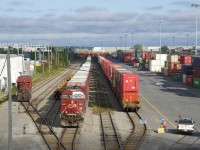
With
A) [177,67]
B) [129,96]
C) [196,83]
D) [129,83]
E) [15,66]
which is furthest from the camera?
[177,67]

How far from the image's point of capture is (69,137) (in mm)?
32031

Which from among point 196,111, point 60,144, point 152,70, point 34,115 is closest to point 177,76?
point 152,70

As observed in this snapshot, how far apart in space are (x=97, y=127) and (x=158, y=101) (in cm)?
2011

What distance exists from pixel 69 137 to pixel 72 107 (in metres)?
3.29

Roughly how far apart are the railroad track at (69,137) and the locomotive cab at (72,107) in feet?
2.25

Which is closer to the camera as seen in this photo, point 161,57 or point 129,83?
point 129,83

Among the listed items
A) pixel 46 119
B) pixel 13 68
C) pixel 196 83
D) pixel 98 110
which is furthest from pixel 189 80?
pixel 46 119

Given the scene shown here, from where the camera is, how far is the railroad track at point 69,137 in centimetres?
2898

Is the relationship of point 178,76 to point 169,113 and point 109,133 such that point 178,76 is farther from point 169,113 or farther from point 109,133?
point 109,133

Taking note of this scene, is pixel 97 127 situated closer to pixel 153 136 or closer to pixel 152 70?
pixel 153 136

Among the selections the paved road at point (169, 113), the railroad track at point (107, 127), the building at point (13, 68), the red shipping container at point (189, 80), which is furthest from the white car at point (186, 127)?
the red shipping container at point (189, 80)

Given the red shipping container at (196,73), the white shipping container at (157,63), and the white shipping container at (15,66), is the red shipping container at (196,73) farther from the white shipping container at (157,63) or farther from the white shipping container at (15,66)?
the white shipping container at (157,63)

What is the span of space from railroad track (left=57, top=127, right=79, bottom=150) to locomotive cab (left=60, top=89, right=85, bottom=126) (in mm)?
687

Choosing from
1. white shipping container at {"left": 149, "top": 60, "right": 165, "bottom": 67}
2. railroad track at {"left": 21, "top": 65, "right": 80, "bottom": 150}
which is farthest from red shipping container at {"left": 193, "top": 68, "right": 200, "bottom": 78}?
white shipping container at {"left": 149, "top": 60, "right": 165, "bottom": 67}
